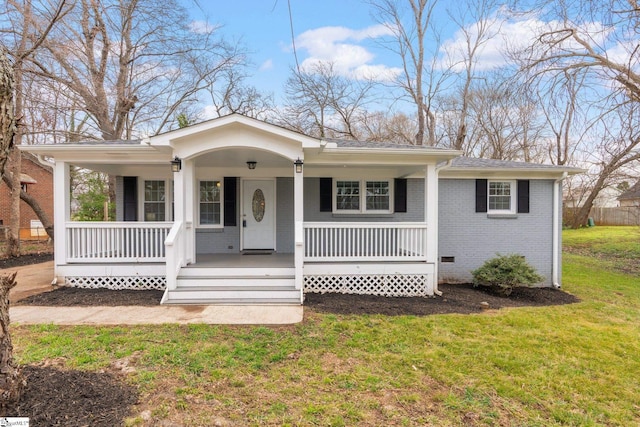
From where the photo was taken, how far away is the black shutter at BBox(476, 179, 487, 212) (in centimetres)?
828

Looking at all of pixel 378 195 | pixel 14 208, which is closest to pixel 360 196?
pixel 378 195

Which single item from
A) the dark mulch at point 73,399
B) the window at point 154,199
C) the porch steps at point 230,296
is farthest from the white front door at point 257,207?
the dark mulch at point 73,399

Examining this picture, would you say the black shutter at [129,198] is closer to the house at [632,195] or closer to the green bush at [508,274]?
the green bush at [508,274]

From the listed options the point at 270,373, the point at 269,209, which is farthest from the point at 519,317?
the point at 269,209

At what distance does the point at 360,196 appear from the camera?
8.63 meters

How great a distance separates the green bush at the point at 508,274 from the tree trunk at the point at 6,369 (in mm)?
7766

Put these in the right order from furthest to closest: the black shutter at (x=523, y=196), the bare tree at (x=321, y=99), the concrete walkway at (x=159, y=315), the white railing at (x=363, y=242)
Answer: the bare tree at (x=321, y=99) < the black shutter at (x=523, y=196) < the white railing at (x=363, y=242) < the concrete walkway at (x=159, y=315)

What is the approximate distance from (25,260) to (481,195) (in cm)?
1475

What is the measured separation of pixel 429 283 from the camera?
699 centimetres

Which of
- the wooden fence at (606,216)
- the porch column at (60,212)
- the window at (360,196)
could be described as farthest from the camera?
the wooden fence at (606,216)

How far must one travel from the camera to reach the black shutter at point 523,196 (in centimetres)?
826

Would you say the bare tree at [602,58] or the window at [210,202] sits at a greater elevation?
the bare tree at [602,58]

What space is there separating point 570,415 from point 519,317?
292 centimetres

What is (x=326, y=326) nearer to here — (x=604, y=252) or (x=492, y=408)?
(x=492, y=408)
